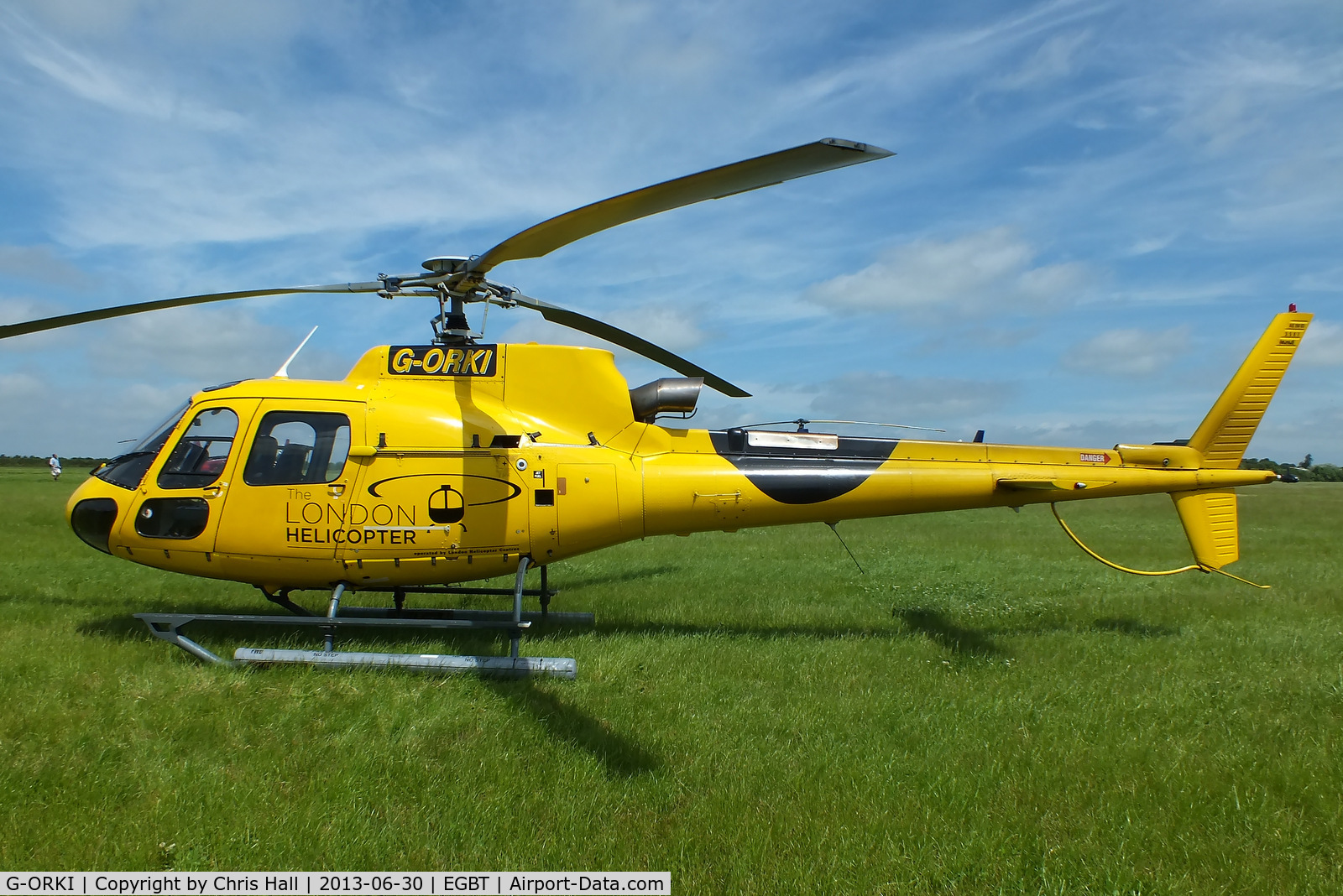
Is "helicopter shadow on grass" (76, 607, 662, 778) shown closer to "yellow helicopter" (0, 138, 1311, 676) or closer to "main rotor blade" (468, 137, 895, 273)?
"yellow helicopter" (0, 138, 1311, 676)

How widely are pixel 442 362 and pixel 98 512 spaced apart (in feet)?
12.5

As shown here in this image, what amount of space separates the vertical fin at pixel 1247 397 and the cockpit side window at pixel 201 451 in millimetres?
Result: 10995

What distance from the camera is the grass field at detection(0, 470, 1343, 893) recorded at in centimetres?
438

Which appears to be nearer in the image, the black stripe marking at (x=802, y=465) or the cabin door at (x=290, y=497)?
the cabin door at (x=290, y=497)

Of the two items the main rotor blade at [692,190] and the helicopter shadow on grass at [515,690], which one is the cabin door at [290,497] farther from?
the main rotor blade at [692,190]

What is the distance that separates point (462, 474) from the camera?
812 cm

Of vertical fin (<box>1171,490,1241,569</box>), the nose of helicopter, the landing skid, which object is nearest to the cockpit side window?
the nose of helicopter

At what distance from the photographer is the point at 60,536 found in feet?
56.1

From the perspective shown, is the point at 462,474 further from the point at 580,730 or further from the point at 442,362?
the point at 580,730

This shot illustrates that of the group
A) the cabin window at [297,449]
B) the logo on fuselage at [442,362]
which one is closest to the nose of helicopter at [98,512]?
the cabin window at [297,449]

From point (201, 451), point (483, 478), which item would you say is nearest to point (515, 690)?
point (483, 478)
